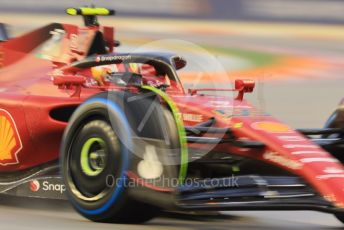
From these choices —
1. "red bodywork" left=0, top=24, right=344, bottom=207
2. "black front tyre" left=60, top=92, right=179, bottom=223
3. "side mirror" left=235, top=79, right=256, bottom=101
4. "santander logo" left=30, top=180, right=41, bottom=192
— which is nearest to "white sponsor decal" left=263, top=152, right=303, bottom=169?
"red bodywork" left=0, top=24, right=344, bottom=207

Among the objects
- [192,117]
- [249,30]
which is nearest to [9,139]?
[192,117]

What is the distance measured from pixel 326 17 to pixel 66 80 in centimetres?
1558

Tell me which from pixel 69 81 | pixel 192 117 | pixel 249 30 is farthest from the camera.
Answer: pixel 249 30

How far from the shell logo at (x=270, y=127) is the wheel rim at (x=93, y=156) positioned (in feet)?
3.34

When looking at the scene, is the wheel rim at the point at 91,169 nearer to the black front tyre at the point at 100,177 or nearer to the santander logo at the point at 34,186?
the black front tyre at the point at 100,177

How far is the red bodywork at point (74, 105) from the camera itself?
5.00 m

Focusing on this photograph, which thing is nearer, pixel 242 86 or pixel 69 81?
pixel 69 81

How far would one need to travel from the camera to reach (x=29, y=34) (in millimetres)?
7207

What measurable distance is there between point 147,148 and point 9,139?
1631 millimetres

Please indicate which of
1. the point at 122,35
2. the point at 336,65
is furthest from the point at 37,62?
the point at 122,35

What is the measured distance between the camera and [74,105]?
6000 millimetres

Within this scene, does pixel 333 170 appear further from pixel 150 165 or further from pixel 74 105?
pixel 74 105

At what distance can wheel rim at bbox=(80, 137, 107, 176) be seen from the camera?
17.5ft

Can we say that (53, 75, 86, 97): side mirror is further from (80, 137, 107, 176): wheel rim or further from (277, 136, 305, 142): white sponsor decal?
(277, 136, 305, 142): white sponsor decal
